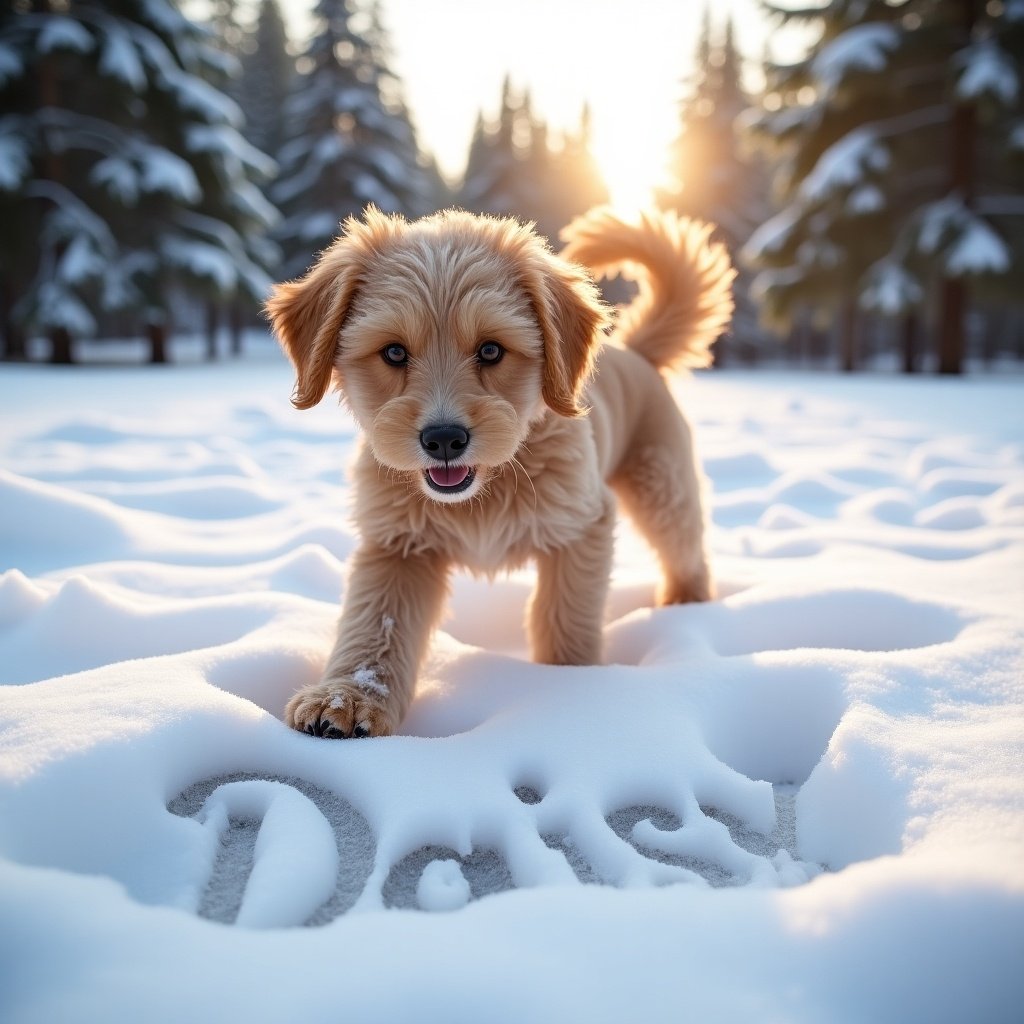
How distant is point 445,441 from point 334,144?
26.9 metres

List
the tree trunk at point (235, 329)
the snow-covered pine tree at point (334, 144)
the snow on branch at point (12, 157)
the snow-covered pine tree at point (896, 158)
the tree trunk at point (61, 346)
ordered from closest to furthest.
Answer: the snow on branch at point (12, 157)
the snow-covered pine tree at point (896, 158)
the tree trunk at point (61, 346)
the snow-covered pine tree at point (334, 144)
the tree trunk at point (235, 329)

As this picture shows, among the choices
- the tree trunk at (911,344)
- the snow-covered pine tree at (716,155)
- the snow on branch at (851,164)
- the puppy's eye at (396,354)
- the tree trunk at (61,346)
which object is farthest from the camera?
the snow-covered pine tree at (716,155)

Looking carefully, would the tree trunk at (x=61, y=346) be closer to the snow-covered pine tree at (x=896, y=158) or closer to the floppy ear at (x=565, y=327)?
the floppy ear at (x=565, y=327)

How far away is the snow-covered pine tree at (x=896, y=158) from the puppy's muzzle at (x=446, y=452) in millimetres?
Answer: 14513

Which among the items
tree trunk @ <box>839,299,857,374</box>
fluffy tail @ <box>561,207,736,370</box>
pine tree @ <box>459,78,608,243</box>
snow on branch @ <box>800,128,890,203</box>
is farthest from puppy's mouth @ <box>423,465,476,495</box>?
pine tree @ <box>459,78,608,243</box>

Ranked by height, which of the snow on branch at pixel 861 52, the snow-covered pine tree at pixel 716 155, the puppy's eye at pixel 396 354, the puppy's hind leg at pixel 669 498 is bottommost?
the puppy's hind leg at pixel 669 498

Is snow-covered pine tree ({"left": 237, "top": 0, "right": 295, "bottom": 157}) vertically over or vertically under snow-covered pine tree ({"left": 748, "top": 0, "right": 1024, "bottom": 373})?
over

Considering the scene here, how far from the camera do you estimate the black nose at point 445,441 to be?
1985 millimetres

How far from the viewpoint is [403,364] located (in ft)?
7.18

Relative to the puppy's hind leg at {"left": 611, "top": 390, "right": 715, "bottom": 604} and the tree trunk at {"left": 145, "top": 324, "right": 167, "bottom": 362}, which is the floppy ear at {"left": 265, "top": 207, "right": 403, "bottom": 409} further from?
the tree trunk at {"left": 145, "top": 324, "right": 167, "bottom": 362}

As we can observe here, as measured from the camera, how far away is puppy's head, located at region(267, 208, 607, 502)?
→ 6.72 ft

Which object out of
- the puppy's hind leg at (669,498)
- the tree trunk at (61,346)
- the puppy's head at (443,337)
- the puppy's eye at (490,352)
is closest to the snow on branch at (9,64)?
the tree trunk at (61,346)

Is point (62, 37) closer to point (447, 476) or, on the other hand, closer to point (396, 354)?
point (396, 354)

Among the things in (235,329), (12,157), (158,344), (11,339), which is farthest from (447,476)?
(235,329)
